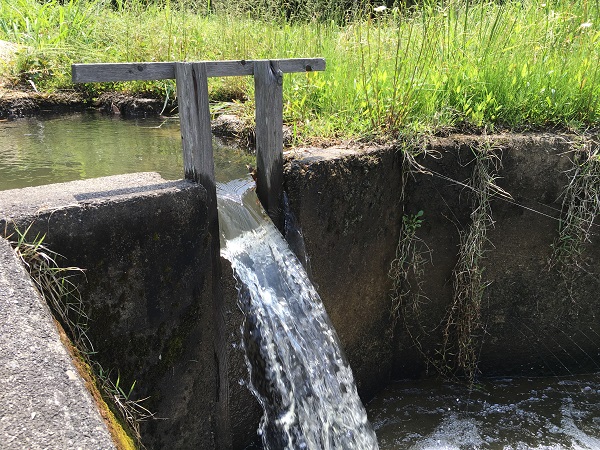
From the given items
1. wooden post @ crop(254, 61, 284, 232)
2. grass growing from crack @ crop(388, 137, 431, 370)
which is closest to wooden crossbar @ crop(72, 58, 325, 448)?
wooden post @ crop(254, 61, 284, 232)

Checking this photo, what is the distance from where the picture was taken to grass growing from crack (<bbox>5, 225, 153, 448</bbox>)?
80.4 inches

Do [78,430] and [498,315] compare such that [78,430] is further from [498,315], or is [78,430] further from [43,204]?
[498,315]

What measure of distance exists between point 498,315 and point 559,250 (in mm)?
589

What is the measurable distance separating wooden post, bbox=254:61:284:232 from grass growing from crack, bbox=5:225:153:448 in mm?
1090

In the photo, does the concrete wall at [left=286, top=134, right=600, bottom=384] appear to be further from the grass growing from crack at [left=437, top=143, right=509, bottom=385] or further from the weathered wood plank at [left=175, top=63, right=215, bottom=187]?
the weathered wood plank at [left=175, top=63, right=215, bottom=187]

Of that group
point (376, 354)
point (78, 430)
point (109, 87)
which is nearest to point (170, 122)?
point (109, 87)

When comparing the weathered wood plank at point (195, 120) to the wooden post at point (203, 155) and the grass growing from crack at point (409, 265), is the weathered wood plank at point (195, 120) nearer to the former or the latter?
the wooden post at point (203, 155)

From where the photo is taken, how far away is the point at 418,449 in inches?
130

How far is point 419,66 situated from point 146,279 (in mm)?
2512

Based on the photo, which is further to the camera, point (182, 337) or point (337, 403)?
point (337, 403)

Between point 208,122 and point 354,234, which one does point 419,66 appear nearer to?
point 354,234

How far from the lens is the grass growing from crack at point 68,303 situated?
2.04 metres

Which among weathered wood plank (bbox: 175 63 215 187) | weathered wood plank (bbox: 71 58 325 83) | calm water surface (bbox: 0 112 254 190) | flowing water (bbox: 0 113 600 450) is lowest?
flowing water (bbox: 0 113 600 450)

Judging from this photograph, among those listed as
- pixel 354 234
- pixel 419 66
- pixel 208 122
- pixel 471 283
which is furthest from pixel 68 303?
pixel 419 66
